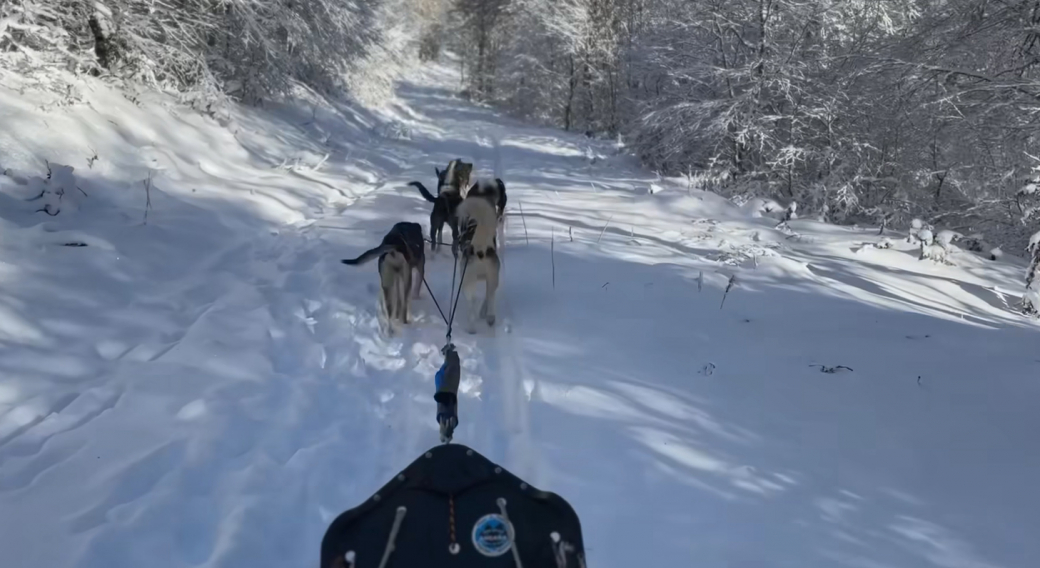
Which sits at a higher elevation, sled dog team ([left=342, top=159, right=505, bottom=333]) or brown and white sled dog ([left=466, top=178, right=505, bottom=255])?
brown and white sled dog ([left=466, top=178, right=505, bottom=255])

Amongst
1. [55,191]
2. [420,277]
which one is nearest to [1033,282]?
[420,277]

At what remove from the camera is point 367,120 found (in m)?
21.6

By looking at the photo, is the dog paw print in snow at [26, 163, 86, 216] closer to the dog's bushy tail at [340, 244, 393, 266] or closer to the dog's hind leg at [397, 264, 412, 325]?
the dog's bushy tail at [340, 244, 393, 266]

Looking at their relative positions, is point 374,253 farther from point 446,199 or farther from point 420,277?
point 446,199

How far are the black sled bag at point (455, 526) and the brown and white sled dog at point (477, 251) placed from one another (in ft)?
10.9

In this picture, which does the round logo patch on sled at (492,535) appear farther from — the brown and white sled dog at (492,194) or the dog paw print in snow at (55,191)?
the dog paw print in snow at (55,191)

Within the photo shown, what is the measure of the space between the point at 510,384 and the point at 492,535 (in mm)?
2676

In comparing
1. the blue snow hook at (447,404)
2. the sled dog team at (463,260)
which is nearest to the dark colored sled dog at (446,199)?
the sled dog team at (463,260)

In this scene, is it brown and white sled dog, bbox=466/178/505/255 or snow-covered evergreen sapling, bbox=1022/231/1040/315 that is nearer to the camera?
snow-covered evergreen sapling, bbox=1022/231/1040/315

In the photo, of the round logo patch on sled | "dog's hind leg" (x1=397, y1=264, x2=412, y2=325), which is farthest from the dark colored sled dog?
the round logo patch on sled

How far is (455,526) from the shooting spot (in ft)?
7.52

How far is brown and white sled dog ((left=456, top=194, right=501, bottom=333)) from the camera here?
573 centimetres

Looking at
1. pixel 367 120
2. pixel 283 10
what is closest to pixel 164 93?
pixel 283 10

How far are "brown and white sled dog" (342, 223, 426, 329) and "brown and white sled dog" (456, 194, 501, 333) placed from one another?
19.2 inches
